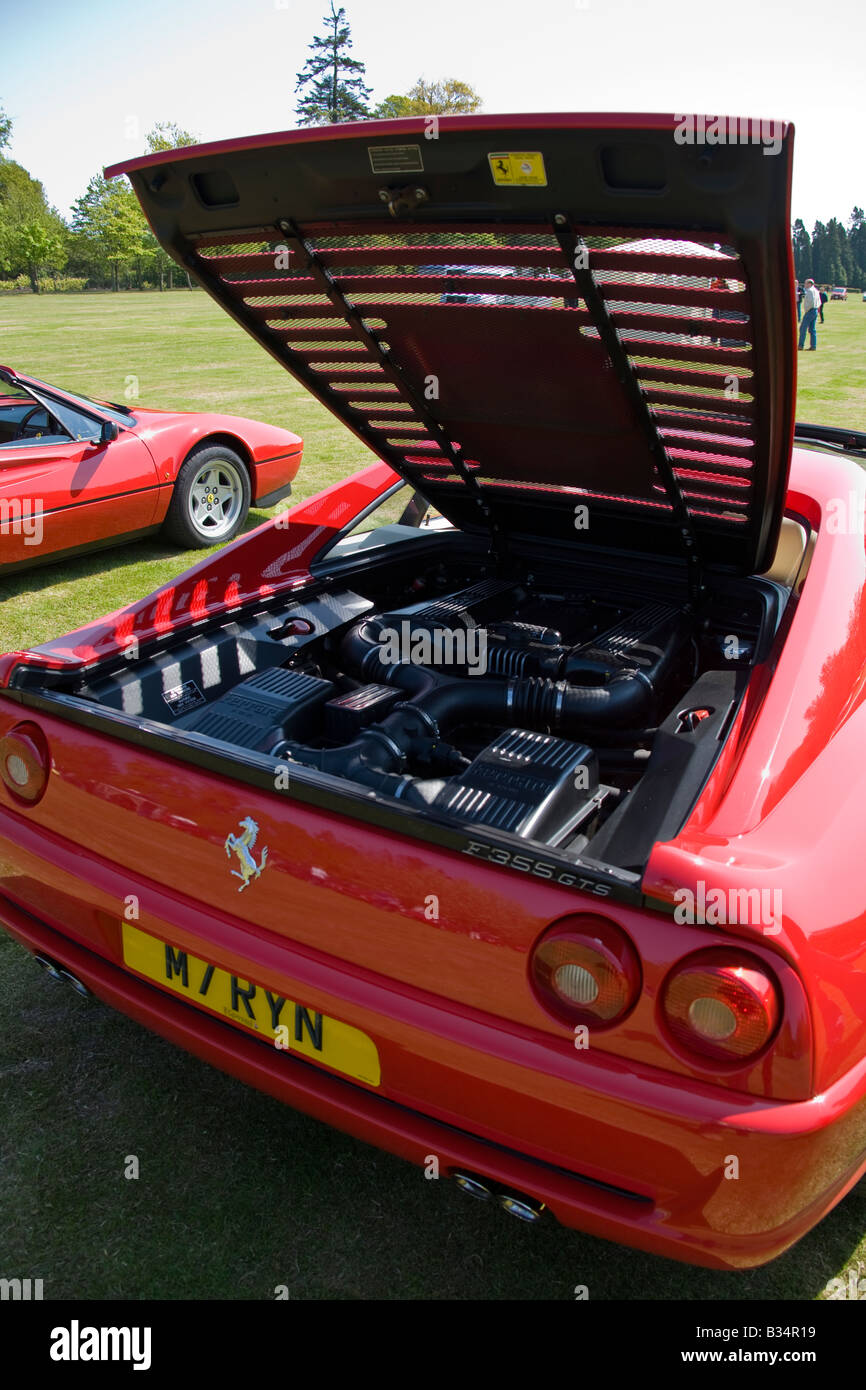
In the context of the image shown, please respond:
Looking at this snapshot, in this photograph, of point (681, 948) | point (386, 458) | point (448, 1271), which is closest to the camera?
point (681, 948)

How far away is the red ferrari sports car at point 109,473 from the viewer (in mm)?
5406

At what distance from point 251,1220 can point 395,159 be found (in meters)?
2.00

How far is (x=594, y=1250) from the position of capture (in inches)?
75.9

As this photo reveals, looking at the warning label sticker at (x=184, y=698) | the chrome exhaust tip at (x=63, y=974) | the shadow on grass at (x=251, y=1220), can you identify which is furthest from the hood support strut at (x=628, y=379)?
the chrome exhaust tip at (x=63, y=974)

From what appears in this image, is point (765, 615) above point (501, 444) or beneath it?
beneath

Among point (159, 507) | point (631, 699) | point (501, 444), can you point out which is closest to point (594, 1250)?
point (631, 699)

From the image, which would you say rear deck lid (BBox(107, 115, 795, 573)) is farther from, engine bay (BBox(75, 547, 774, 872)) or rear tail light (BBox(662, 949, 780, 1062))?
rear tail light (BBox(662, 949, 780, 1062))

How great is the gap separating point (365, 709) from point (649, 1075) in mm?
1169

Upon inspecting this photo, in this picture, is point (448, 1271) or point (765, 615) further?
point (765, 615)

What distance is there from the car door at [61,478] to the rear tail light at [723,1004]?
194 inches

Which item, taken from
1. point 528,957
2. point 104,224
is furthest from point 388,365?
point 104,224

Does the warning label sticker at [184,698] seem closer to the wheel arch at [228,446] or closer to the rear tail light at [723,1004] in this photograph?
the rear tail light at [723,1004]

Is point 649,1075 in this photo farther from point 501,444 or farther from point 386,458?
point 386,458
